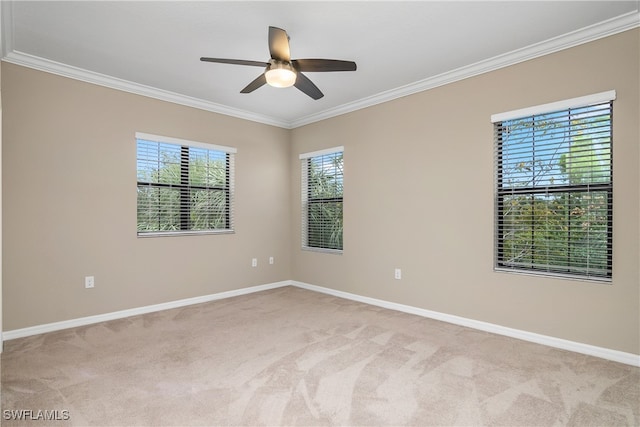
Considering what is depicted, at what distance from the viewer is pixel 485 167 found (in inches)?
131

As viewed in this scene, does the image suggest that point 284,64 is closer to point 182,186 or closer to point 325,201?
point 182,186

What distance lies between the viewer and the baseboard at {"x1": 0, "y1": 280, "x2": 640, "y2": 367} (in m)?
2.72

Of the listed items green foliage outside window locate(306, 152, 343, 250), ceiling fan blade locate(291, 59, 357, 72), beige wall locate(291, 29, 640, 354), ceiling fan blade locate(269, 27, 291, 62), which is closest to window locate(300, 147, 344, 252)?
green foliage outside window locate(306, 152, 343, 250)

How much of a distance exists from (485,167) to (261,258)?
326 centimetres

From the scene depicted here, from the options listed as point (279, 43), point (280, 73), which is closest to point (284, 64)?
point (280, 73)

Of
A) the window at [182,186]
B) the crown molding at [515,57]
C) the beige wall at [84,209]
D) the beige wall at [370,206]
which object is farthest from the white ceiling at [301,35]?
the window at [182,186]

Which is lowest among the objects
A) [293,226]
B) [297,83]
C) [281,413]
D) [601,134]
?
[281,413]

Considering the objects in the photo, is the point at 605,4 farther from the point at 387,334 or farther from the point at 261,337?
the point at 261,337

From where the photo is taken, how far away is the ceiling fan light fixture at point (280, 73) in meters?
2.51

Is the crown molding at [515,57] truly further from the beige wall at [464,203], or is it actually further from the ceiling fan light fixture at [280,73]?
the ceiling fan light fixture at [280,73]

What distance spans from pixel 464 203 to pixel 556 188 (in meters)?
0.79

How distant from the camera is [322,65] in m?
2.57

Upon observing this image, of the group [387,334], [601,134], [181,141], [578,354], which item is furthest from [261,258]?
[601,134]

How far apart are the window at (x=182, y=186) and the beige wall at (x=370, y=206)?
0.12m
